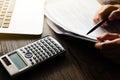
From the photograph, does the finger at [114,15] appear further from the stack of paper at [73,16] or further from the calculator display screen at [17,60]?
the calculator display screen at [17,60]

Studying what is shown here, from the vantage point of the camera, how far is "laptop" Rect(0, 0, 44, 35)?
654 millimetres

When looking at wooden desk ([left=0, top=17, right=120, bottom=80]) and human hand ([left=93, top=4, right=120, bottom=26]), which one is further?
human hand ([left=93, top=4, right=120, bottom=26])

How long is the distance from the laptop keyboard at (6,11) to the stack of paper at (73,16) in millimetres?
123

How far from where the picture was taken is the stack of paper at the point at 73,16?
2.14 ft

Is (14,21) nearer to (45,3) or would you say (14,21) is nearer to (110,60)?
(45,3)

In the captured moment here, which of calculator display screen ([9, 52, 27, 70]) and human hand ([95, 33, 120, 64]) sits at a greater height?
calculator display screen ([9, 52, 27, 70])

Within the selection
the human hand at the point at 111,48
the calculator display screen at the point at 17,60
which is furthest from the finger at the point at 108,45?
the calculator display screen at the point at 17,60

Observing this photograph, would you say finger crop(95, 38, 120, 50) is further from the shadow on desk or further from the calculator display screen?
the calculator display screen

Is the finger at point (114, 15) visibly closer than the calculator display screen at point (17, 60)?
No

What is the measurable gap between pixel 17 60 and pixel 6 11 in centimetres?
22

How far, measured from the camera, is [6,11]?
2.31 feet

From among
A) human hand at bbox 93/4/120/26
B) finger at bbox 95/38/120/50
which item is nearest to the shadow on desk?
finger at bbox 95/38/120/50

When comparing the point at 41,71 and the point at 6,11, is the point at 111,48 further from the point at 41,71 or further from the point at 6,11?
the point at 6,11

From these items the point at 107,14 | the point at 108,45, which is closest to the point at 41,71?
the point at 108,45
